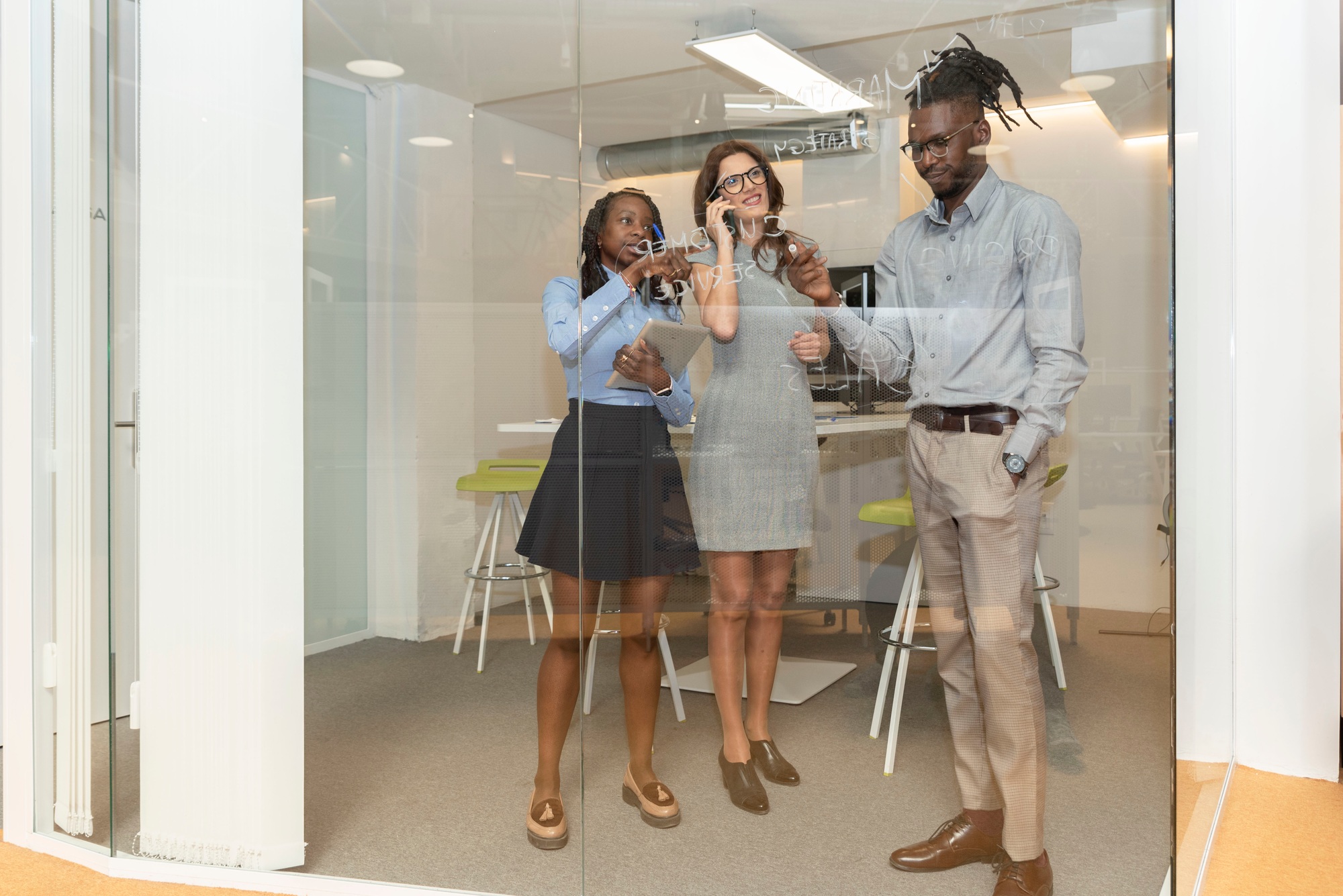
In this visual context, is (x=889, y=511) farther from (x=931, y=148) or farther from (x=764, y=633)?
(x=931, y=148)

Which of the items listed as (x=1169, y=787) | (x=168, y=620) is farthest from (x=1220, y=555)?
(x=168, y=620)

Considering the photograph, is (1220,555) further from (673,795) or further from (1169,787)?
(673,795)

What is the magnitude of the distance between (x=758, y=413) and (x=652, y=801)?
0.86 metres

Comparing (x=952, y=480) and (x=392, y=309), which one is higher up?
(x=392, y=309)

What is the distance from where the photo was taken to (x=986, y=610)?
189 centimetres

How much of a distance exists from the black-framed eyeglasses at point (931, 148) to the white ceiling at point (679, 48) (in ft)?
0.31

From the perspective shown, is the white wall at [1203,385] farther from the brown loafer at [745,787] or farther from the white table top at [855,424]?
the brown loafer at [745,787]

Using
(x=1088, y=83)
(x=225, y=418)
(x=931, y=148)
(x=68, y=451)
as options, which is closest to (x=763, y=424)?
(x=931, y=148)

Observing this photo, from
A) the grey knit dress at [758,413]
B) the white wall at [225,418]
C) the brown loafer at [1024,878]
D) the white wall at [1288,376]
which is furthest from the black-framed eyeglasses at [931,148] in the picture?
the brown loafer at [1024,878]

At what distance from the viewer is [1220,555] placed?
2361 millimetres

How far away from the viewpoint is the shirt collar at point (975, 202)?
1833mm

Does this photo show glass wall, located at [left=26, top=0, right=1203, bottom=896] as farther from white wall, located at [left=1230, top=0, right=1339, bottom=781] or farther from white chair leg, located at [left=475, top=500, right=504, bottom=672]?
white wall, located at [left=1230, top=0, right=1339, bottom=781]

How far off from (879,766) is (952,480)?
628 mm

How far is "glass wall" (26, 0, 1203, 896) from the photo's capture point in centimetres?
184
